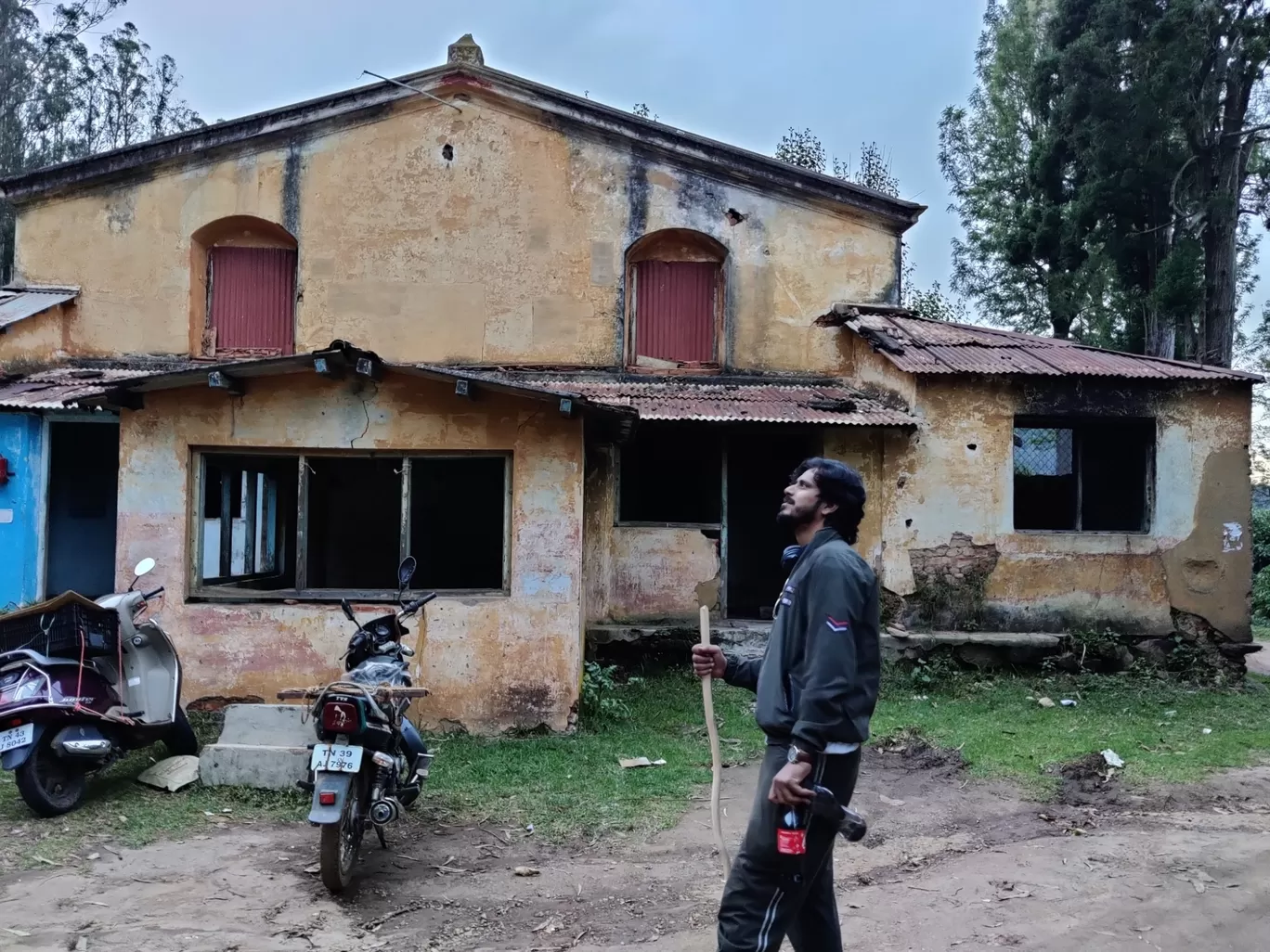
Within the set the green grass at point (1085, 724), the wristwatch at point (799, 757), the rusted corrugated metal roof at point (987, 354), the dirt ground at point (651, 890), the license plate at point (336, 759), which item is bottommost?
the green grass at point (1085, 724)

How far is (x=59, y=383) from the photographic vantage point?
969 centimetres

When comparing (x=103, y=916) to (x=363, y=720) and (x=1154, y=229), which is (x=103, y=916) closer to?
(x=363, y=720)

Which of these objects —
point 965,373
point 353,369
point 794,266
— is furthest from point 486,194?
point 965,373

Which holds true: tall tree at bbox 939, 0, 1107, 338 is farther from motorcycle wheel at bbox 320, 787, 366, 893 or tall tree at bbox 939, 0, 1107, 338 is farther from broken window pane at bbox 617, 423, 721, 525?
motorcycle wheel at bbox 320, 787, 366, 893

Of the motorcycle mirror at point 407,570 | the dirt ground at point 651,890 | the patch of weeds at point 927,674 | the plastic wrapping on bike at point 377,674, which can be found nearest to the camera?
the dirt ground at point 651,890

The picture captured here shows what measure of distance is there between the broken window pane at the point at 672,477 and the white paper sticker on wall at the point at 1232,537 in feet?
18.2

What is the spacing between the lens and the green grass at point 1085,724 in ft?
22.2

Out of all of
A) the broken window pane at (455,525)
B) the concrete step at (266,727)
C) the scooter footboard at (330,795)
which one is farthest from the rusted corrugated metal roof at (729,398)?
the scooter footboard at (330,795)

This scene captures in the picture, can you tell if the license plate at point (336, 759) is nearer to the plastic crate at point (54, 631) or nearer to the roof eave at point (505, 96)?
the plastic crate at point (54, 631)

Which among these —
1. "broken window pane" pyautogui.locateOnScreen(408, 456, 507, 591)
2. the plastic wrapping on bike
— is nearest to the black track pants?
the plastic wrapping on bike

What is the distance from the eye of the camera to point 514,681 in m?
7.17

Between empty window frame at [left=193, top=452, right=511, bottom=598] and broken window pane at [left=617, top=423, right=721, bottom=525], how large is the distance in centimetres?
160

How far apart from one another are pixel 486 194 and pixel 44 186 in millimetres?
5209

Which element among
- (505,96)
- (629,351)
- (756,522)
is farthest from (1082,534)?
(505,96)
